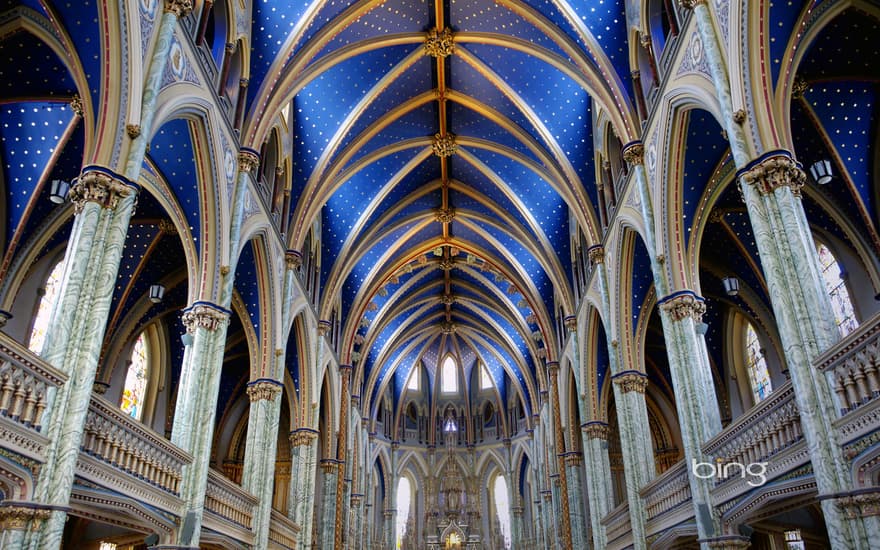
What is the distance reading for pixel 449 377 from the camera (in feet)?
144

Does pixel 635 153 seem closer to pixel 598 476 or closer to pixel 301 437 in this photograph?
pixel 598 476

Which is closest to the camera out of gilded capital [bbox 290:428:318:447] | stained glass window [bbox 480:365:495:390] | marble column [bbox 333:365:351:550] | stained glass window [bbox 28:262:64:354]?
stained glass window [bbox 28:262:64:354]

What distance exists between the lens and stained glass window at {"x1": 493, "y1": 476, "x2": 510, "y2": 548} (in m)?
40.0

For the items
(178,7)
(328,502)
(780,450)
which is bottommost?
(780,450)

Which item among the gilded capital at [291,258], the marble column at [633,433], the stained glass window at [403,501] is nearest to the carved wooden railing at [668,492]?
the marble column at [633,433]

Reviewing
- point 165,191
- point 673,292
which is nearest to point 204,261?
point 165,191

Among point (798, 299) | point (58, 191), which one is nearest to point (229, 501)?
point (58, 191)

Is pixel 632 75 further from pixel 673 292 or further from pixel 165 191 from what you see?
pixel 165 191

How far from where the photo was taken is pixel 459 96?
21.9 metres

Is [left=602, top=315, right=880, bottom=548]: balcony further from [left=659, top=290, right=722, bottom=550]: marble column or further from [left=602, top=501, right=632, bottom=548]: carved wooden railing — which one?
[left=602, top=501, right=632, bottom=548]: carved wooden railing

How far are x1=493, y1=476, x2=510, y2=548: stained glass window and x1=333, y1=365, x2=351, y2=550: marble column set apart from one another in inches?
583

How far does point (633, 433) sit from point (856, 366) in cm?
998

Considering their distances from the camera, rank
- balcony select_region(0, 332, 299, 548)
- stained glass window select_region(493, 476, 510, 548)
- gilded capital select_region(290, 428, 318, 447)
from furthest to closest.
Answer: stained glass window select_region(493, 476, 510, 548) → gilded capital select_region(290, 428, 318, 447) → balcony select_region(0, 332, 299, 548)

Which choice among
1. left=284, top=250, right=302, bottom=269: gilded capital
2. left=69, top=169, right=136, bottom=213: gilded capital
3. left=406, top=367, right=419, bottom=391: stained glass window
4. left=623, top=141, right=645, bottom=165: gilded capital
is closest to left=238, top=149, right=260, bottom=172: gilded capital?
left=284, top=250, right=302, bottom=269: gilded capital
